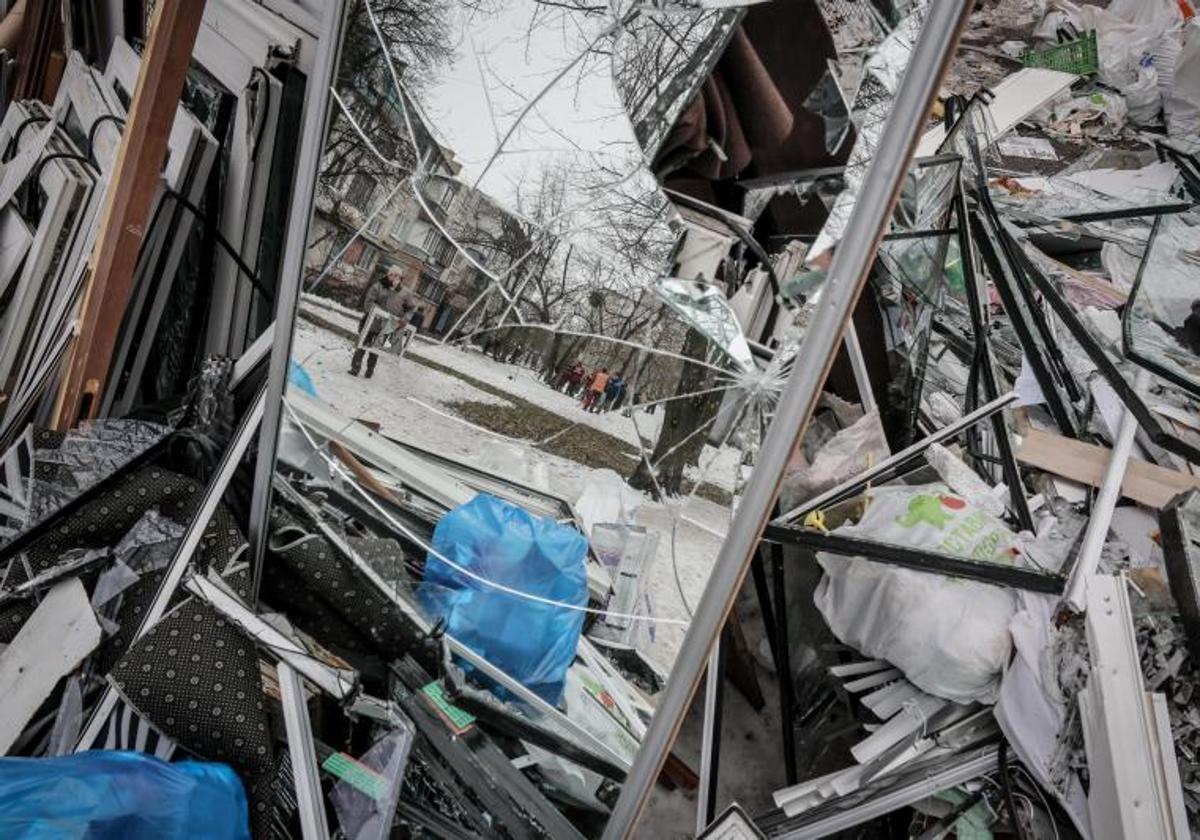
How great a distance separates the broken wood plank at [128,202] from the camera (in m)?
1.67

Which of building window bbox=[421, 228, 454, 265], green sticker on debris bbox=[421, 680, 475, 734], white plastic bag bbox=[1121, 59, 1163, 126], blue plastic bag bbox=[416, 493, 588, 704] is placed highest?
white plastic bag bbox=[1121, 59, 1163, 126]

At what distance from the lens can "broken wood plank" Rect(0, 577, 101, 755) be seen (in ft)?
4.34

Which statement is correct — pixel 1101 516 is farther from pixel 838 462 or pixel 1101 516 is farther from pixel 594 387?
pixel 594 387

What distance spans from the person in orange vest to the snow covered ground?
16 millimetres

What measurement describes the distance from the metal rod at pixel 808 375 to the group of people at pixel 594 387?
255 mm

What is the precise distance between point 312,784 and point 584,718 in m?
0.47

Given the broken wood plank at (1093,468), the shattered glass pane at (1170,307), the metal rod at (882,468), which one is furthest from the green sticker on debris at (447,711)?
the shattered glass pane at (1170,307)

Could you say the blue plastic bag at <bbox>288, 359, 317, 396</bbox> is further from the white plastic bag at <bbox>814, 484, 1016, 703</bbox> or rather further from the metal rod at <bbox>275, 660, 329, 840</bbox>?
the white plastic bag at <bbox>814, 484, 1016, 703</bbox>

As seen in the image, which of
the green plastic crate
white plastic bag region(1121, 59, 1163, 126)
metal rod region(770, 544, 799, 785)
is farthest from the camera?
the green plastic crate

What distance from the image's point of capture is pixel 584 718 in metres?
1.45

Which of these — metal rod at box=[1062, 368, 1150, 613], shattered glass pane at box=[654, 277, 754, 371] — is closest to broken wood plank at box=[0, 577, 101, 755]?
Answer: shattered glass pane at box=[654, 277, 754, 371]

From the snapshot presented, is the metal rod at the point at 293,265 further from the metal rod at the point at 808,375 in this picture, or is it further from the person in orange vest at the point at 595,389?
the metal rod at the point at 808,375

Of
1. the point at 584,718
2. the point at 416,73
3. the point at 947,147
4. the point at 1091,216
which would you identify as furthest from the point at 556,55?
the point at 1091,216

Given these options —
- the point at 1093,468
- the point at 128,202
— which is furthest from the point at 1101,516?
the point at 128,202
